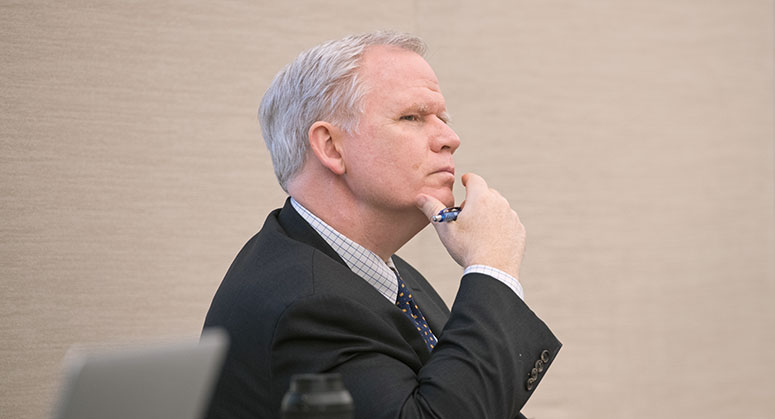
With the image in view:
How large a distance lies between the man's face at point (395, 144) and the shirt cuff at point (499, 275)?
20 cm

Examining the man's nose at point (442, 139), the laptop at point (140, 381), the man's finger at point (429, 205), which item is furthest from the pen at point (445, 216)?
the laptop at point (140, 381)

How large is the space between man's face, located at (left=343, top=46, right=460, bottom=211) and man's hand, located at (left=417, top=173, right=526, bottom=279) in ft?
0.14

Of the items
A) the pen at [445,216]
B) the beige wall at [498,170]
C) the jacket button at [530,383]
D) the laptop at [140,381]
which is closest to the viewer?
the laptop at [140,381]

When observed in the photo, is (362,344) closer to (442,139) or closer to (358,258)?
(358,258)

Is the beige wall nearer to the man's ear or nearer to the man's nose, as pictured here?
the man's ear

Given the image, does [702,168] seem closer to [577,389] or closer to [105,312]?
[577,389]

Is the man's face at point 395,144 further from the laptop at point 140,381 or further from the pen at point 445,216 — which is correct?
the laptop at point 140,381

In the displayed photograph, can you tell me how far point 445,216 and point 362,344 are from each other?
1.11 ft

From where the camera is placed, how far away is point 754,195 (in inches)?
127

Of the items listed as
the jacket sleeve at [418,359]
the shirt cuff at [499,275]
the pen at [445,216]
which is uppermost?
the pen at [445,216]

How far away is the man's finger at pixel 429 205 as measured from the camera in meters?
1.53

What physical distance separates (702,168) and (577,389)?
0.97 metres

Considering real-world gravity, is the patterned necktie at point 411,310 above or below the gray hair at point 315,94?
below

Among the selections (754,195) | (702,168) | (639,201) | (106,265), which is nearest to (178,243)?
(106,265)
